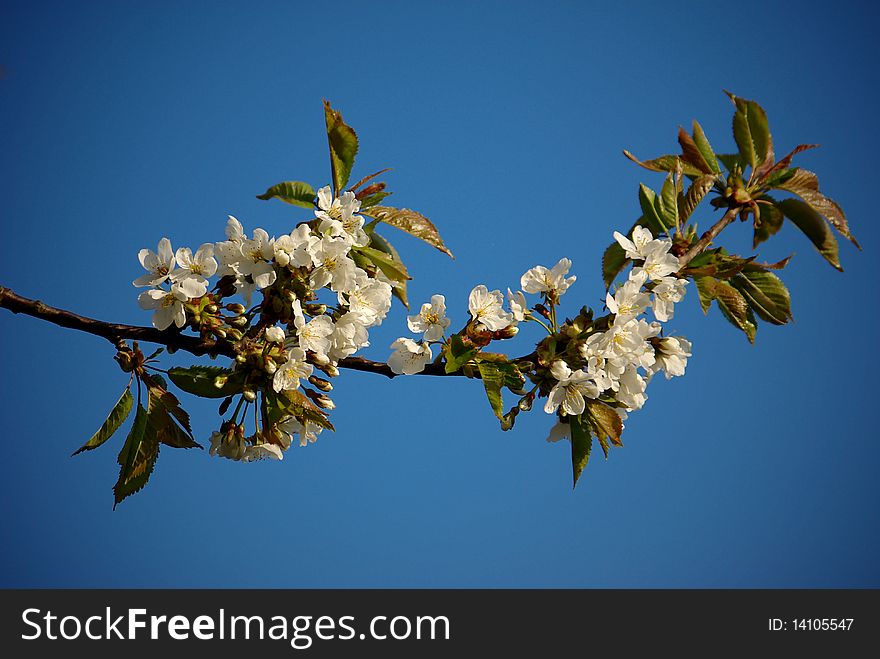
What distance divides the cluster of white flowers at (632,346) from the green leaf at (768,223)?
393mm

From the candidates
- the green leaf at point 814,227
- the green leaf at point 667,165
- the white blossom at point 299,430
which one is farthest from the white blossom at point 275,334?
the green leaf at point 814,227

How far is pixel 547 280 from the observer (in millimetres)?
1587

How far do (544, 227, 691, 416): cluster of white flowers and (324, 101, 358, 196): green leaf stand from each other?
0.58 meters

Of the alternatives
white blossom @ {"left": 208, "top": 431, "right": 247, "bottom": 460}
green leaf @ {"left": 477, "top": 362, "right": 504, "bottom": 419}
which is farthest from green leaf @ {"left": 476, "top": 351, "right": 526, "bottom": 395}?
white blossom @ {"left": 208, "top": 431, "right": 247, "bottom": 460}

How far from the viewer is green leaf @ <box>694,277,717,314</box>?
1.57 metres

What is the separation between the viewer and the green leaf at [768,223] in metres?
1.79

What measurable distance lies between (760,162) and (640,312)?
62cm

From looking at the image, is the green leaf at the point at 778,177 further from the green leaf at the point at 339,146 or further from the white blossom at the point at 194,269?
the white blossom at the point at 194,269

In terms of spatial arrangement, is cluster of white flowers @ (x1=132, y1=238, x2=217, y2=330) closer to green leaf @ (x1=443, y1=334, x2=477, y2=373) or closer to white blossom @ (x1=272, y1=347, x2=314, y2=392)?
white blossom @ (x1=272, y1=347, x2=314, y2=392)

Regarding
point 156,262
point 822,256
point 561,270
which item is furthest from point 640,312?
point 156,262

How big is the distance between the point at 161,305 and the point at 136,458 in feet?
1.13

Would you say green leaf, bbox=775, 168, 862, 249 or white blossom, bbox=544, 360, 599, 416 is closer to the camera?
white blossom, bbox=544, 360, 599, 416

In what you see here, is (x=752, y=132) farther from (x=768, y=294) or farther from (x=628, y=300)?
(x=628, y=300)

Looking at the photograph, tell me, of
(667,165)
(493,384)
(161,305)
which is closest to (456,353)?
(493,384)
